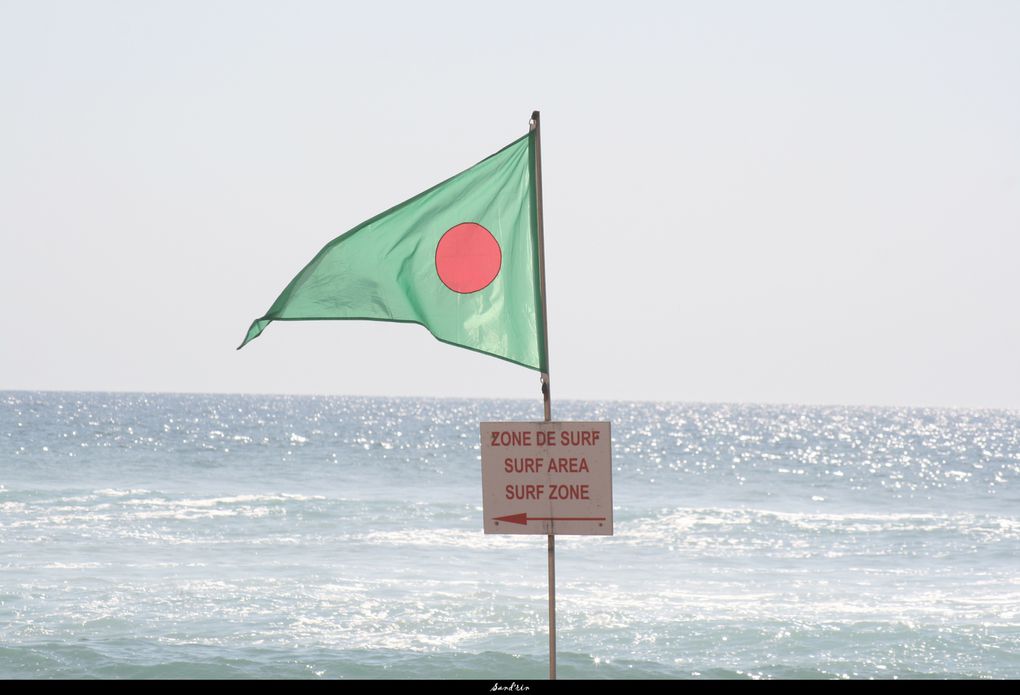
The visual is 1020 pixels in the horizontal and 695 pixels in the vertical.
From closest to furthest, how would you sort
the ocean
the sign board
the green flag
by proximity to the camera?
the sign board, the green flag, the ocean

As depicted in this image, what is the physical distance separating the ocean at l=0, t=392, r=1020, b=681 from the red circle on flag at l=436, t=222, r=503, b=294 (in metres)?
5.82

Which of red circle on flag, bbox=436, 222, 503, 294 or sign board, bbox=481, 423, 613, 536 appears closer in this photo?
sign board, bbox=481, 423, 613, 536

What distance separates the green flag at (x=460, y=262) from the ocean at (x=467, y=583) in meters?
5.70

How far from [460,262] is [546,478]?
4.04 ft

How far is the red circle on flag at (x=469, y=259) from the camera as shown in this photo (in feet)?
22.2

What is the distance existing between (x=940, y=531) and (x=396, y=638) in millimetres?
16489

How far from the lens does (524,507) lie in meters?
6.38

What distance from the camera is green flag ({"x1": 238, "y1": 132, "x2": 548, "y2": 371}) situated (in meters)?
6.73

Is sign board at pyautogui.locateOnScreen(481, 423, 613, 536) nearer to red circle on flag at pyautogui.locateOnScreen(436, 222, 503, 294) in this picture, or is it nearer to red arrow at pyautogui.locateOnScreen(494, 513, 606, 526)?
red arrow at pyautogui.locateOnScreen(494, 513, 606, 526)

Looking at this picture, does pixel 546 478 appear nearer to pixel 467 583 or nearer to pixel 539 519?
pixel 539 519

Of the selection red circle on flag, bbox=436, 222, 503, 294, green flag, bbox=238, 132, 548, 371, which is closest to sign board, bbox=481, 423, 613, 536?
green flag, bbox=238, 132, 548, 371

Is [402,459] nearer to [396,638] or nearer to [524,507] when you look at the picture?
[396,638]

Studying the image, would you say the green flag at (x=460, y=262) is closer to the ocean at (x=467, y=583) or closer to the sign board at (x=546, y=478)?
the sign board at (x=546, y=478)

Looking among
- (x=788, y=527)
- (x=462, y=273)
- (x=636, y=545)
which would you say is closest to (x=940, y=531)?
(x=788, y=527)
